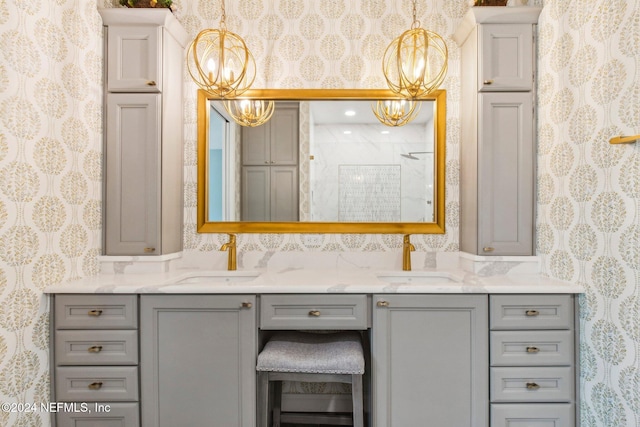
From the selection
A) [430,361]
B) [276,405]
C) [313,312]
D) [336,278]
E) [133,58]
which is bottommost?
[276,405]

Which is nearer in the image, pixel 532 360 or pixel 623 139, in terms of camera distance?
pixel 623 139

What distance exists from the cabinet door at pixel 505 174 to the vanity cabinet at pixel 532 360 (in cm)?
39

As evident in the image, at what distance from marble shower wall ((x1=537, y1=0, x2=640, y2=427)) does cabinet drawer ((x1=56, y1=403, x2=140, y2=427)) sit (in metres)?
2.11

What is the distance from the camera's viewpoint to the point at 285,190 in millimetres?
2404

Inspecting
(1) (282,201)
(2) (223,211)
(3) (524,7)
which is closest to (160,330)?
(2) (223,211)

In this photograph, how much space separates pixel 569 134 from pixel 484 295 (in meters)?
0.89

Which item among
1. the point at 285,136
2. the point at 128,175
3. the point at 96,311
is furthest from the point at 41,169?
the point at 285,136

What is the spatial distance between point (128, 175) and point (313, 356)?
1.43m

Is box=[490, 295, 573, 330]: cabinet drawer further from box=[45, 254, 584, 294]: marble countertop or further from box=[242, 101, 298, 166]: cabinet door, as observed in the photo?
box=[242, 101, 298, 166]: cabinet door

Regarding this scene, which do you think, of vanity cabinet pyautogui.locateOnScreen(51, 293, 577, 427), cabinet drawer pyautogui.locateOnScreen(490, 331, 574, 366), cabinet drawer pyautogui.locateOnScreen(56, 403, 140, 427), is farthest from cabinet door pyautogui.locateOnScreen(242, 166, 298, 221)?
cabinet drawer pyautogui.locateOnScreen(490, 331, 574, 366)

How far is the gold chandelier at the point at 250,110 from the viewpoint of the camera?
2.41m

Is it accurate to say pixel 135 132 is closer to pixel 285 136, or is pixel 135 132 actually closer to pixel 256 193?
pixel 256 193

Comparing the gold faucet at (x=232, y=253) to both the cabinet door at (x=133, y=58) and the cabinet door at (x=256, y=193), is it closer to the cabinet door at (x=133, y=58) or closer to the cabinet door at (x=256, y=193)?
the cabinet door at (x=256, y=193)

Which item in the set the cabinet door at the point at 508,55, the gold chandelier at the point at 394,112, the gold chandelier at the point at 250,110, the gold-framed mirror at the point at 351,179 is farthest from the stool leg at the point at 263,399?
the cabinet door at the point at 508,55
